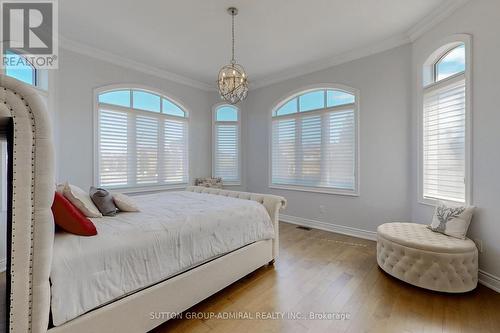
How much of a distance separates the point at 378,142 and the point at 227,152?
3.22m

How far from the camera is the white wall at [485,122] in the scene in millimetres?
2240

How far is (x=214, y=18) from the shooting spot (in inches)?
115

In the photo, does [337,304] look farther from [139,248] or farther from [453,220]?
[139,248]

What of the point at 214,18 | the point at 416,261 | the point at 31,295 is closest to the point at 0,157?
the point at 31,295

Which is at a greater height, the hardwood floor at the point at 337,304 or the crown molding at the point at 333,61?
the crown molding at the point at 333,61

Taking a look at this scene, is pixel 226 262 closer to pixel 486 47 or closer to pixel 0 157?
pixel 0 157

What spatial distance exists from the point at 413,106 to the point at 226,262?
333 cm

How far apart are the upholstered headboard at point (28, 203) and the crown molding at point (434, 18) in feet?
12.9

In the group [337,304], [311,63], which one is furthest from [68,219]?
[311,63]

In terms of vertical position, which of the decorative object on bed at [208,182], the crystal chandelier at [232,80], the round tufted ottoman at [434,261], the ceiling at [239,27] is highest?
the ceiling at [239,27]

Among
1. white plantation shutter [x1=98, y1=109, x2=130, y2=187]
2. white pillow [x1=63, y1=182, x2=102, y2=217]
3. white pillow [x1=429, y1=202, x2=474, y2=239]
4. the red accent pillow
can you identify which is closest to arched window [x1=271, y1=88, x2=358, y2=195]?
white pillow [x1=429, y1=202, x2=474, y2=239]

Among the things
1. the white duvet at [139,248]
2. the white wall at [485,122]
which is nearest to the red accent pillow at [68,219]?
the white duvet at [139,248]

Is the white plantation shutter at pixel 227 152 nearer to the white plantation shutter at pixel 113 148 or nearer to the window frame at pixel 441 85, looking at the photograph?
the white plantation shutter at pixel 113 148

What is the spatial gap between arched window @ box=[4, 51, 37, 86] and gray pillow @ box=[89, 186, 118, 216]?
2.25 m
